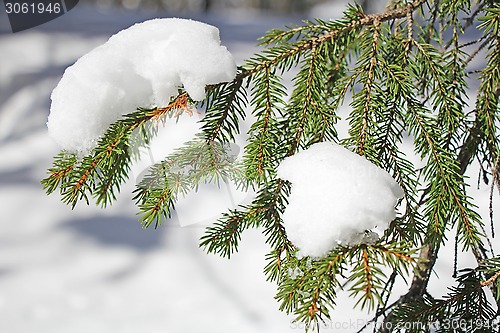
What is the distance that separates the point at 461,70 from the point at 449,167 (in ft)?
0.74

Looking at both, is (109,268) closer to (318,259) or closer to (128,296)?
(128,296)

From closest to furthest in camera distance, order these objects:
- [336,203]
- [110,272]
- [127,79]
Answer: [336,203], [127,79], [110,272]

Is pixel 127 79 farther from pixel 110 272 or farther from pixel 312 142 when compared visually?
pixel 110 272

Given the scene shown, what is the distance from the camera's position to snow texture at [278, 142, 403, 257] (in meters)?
0.51

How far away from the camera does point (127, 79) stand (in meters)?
0.63

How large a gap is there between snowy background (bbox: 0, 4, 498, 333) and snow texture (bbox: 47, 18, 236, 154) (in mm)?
1007

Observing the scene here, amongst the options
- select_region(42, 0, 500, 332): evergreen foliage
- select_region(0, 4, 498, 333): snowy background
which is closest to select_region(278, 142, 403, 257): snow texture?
select_region(42, 0, 500, 332): evergreen foliage

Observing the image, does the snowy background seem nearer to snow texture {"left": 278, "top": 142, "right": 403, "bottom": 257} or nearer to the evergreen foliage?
the evergreen foliage

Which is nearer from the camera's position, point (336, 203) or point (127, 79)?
point (336, 203)

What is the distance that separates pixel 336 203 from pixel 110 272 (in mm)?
1544

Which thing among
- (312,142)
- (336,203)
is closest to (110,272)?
(312,142)

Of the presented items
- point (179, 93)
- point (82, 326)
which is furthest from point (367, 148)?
point (82, 326)

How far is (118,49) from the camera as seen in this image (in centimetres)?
65

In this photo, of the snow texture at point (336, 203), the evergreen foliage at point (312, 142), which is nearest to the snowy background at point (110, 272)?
the evergreen foliage at point (312, 142)
